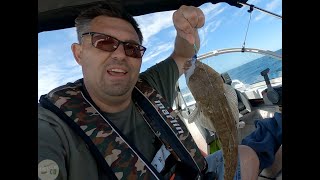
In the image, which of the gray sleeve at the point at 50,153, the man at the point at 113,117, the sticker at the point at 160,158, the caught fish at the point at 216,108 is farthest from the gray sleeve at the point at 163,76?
the gray sleeve at the point at 50,153

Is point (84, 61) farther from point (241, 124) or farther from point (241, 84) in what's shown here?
point (241, 84)

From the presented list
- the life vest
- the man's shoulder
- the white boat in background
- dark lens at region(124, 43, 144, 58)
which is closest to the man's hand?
dark lens at region(124, 43, 144, 58)

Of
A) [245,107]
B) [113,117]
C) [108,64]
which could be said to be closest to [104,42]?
[108,64]

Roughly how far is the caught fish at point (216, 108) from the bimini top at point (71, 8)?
954 mm

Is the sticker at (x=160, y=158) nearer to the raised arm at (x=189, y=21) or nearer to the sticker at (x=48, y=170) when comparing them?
the sticker at (x=48, y=170)

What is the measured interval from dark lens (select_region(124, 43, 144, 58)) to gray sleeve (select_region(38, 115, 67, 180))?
0.94 m

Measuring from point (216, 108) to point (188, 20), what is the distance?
83 cm

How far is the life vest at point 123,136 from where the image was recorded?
1961mm

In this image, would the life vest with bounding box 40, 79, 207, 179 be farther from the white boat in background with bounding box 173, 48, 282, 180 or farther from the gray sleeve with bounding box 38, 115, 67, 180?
the white boat in background with bounding box 173, 48, 282, 180

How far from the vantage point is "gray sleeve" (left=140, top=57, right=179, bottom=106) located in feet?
9.78

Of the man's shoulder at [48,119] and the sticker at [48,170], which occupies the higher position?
the man's shoulder at [48,119]
